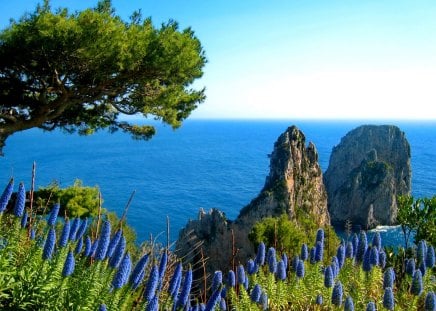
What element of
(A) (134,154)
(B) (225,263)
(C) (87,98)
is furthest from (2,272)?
(A) (134,154)

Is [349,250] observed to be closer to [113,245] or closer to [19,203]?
[113,245]

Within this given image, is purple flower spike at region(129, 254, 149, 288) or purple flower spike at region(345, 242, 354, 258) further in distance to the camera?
purple flower spike at region(345, 242, 354, 258)

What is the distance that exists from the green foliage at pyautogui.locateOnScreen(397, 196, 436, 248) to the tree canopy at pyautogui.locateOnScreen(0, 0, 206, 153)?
765 cm

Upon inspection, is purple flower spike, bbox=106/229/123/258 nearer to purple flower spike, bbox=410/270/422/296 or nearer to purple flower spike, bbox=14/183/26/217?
purple flower spike, bbox=14/183/26/217

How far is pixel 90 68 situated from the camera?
13.5 m

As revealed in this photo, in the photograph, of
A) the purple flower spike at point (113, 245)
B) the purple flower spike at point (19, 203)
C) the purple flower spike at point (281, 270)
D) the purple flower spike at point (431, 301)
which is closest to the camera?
the purple flower spike at point (19, 203)

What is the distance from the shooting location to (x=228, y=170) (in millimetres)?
101125

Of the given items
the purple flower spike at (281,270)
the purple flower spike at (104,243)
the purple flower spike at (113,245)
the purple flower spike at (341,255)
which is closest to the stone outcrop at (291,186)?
the purple flower spike at (341,255)

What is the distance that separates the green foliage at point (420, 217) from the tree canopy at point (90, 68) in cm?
765

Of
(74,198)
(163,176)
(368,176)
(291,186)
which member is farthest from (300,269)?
(163,176)

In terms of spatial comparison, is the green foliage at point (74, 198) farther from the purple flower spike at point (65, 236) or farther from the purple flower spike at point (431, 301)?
the purple flower spike at point (431, 301)

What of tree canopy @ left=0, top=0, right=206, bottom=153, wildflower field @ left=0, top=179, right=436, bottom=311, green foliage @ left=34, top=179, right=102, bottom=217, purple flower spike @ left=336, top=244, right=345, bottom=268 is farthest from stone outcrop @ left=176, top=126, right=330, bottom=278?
wildflower field @ left=0, top=179, right=436, bottom=311

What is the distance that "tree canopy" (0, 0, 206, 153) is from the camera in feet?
40.2

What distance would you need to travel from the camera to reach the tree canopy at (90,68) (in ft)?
40.2
